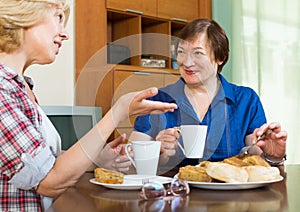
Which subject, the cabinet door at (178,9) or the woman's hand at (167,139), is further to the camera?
the cabinet door at (178,9)

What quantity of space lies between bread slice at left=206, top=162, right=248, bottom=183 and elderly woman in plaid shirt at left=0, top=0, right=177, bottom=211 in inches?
7.1

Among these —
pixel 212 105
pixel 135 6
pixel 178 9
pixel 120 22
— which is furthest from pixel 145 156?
pixel 178 9

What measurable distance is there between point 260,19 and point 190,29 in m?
1.84

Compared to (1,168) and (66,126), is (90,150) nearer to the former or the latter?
(1,168)

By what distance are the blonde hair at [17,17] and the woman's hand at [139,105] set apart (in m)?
0.33

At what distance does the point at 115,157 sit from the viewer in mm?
1379

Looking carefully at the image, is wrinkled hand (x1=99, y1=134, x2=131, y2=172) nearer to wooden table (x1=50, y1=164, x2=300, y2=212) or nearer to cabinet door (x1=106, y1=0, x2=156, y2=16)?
wooden table (x1=50, y1=164, x2=300, y2=212)

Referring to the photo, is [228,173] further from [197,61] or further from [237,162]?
[197,61]

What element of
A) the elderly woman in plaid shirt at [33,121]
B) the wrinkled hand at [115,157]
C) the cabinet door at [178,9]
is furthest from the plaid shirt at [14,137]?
the cabinet door at [178,9]

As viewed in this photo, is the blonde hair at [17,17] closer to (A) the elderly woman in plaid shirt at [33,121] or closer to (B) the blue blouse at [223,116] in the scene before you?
(A) the elderly woman in plaid shirt at [33,121]

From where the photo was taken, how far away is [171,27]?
12.9 feet

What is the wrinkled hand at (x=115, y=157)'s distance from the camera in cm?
133

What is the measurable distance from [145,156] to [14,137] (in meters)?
0.36

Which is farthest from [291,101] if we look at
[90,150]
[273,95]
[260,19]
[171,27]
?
[90,150]
